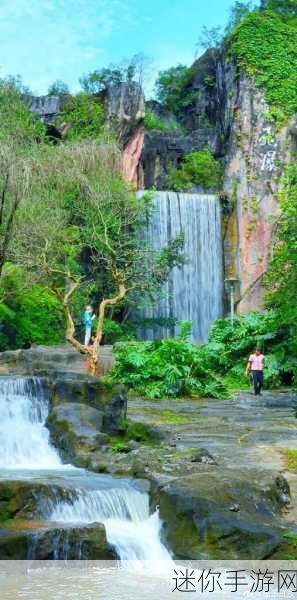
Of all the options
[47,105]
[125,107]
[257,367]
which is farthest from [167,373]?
[47,105]

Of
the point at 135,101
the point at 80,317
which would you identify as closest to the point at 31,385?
the point at 80,317

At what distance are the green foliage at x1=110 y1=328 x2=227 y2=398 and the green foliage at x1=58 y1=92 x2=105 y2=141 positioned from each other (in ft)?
50.1

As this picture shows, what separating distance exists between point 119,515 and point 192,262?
22.7 metres

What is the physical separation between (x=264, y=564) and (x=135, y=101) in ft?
92.2

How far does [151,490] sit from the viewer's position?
9.84 metres

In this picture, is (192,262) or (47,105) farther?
(47,105)

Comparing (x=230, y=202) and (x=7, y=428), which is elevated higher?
(x=230, y=202)

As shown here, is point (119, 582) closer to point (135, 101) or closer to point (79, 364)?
point (79, 364)

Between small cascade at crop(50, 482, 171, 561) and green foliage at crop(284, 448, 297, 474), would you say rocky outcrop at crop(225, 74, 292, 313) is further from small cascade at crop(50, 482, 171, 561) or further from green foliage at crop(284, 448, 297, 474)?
small cascade at crop(50, 482, 171, 561)

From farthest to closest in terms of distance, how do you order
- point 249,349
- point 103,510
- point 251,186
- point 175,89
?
point 175,89 < point 251,186 < point 249,349 < point 103,510

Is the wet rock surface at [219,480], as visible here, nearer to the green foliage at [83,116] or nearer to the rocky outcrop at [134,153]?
the rocky outcrop at [134,153]

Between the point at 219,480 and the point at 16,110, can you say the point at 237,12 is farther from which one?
the point at 219,480

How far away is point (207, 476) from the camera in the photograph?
372 inches

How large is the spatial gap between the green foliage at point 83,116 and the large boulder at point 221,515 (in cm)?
2528
